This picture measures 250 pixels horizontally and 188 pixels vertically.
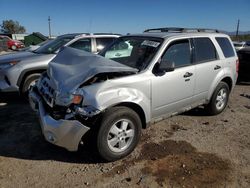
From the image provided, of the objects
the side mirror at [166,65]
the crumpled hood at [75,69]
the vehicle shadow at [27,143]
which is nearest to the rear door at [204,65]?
the side mirror at [166,65]

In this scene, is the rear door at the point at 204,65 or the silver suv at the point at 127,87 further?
the rear door at the point at 204,65

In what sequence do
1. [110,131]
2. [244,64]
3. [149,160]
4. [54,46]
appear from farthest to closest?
1. [244,64]
2. [54,46]
3. [149,160]
4. [110,131]

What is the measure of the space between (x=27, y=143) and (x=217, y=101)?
3737 millimetres

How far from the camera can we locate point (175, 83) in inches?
171

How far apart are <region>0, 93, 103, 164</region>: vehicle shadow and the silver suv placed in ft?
1.42

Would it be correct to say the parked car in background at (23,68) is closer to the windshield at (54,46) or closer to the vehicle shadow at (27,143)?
the windshield at (54,46)

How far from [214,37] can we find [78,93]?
3263mm

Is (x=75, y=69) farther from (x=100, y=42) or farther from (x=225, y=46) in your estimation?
(x=100, y=42)

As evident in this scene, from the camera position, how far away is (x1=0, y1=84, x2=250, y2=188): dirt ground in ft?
10.9

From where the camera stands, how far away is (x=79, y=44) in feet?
23.2

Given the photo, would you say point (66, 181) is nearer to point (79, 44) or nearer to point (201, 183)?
point (201, 183)

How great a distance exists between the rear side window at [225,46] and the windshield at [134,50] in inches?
68.8

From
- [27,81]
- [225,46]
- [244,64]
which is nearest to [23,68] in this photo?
[27,81]

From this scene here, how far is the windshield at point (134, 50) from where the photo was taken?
4195 mm
